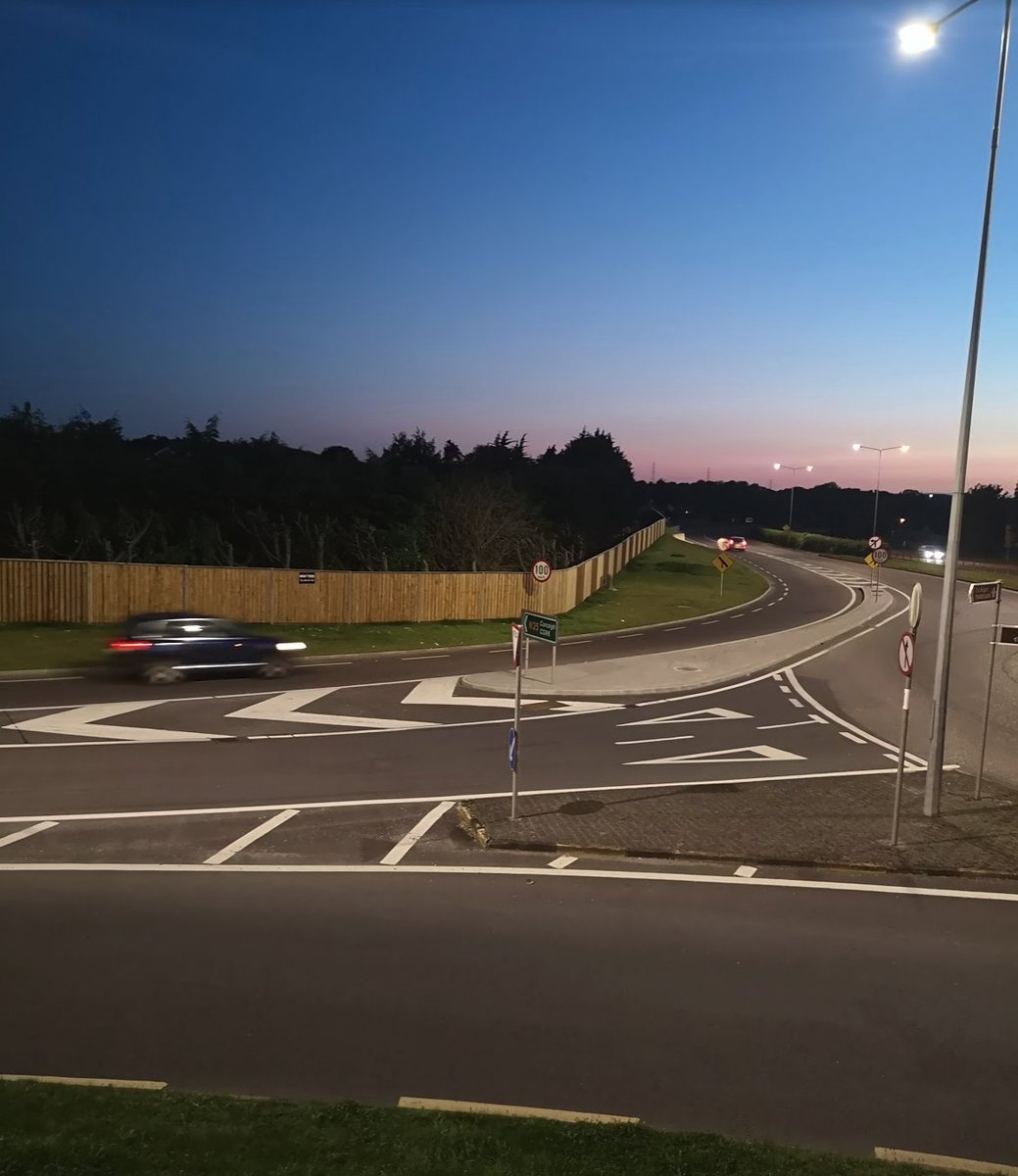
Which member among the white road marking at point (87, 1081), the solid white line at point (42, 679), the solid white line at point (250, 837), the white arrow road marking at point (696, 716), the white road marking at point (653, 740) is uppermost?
the white road marking at point (87, 1081)

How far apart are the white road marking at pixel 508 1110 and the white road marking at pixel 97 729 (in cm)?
1086

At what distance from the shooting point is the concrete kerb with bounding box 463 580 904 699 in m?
20.8

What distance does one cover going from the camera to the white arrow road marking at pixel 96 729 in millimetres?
15148

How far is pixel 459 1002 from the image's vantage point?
Answer: 262 inches

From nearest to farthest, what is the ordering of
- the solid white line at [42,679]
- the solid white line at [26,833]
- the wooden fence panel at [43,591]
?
the solid white line at [26,833] < the solid white line at [42,679] < the wooden fence panel at [43,591]

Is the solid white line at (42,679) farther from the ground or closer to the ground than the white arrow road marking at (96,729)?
closer to the ground

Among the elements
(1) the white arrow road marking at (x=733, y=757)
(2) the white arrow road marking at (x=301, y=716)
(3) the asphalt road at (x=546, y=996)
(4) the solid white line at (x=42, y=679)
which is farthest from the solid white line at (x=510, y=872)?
(4) the solid white line at (x=42, y=679)

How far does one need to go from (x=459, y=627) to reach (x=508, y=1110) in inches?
1007

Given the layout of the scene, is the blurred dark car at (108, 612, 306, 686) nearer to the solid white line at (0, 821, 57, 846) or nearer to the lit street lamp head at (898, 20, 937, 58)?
the solid white line at (0, 821, 57, 846)

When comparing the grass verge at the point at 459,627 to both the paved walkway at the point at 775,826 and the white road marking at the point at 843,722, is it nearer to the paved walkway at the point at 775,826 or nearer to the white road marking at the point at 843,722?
the white road marking at the point at 843,722

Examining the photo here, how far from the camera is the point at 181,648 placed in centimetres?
1981

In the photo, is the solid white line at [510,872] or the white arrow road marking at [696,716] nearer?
the solid white line at [510,872]

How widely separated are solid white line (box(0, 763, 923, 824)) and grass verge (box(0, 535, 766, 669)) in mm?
10820

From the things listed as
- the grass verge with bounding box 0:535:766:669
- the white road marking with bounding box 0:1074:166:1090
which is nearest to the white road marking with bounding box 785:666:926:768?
the grass verge with bounding box 0:535:766:669
